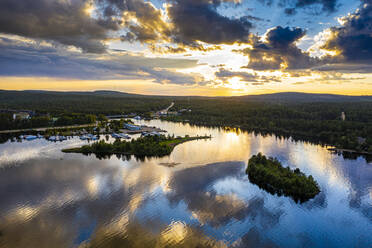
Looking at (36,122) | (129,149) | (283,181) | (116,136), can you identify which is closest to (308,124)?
(283,181)

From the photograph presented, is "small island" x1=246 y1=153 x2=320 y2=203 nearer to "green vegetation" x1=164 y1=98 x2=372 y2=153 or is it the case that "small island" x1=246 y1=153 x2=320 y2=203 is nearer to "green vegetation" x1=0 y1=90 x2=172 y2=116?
"green vegetation" x1=164 y1=98 x2=372 y2=153

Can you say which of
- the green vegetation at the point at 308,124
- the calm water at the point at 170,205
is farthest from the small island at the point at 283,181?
the green vegetation at the point at 308,124

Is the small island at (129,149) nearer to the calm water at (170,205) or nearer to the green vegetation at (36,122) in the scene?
the calm water at (170,205)

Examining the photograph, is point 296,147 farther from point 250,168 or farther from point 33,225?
point 33,225

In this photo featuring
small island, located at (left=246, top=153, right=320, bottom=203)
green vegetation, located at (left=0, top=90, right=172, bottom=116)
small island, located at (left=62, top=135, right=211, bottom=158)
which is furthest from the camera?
green vegetation, located at (left=0, top=90, right=172, bottom=116)

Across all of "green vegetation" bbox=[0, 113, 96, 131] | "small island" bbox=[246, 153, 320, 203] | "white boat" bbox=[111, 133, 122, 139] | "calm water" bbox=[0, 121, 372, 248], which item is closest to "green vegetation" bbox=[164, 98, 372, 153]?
"calm water" bbox=[0, 121, 372, 248]

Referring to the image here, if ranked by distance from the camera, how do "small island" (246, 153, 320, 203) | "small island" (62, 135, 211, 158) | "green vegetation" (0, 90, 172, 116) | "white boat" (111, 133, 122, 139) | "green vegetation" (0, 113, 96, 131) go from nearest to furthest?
"small island" (246, 153, 320, 203), "small island" (62, 135, 211, 158), "white boat" (111, 133, 122, 139), "green vegetation" (0, 113, 96, 131), "green vegetation" (0, 90, 172, 116)

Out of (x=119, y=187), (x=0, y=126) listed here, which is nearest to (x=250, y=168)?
(x=119, y=187)
